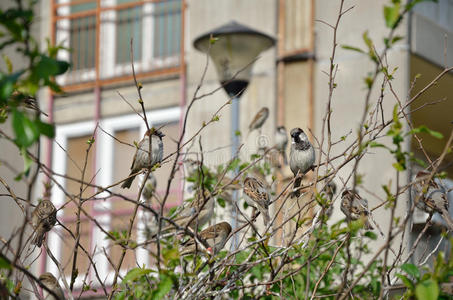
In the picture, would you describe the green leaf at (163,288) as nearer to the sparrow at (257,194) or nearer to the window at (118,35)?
the sparrow at (257,194)

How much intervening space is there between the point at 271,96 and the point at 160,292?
461 inches

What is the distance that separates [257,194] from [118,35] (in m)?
11.5

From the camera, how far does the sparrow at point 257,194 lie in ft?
23.1

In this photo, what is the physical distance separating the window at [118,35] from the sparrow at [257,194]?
33.5 feet

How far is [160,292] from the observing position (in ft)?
13.0

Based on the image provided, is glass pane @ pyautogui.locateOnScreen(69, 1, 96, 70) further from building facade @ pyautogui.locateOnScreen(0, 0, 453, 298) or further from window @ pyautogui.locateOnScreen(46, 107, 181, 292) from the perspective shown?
window @ pyautogui.locateOnScreen(46, 107, 181, 292)

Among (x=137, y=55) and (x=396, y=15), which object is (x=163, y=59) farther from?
(x=396, y=15)

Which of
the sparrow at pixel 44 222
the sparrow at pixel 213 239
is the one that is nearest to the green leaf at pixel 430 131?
the sparrow at pixel 213 239

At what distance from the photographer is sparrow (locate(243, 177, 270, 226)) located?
7.05 m

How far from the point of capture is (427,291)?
3.60 meters

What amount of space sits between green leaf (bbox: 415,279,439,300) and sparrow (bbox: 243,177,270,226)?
10.8ft

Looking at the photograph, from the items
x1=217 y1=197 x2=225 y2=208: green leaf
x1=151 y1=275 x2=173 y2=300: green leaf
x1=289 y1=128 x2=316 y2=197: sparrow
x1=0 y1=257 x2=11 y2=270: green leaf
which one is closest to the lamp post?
→ x1=217 y1=197 x2=225 y2=208: green leaf

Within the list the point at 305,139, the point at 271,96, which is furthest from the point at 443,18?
the point at 305,139

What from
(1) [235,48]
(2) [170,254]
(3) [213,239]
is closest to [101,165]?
(1) [235,48]
